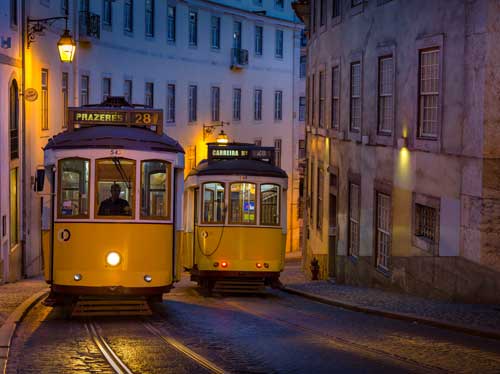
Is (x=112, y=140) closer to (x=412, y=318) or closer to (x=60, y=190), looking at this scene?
(x=60, y=190)

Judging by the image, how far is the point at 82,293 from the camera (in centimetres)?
1667

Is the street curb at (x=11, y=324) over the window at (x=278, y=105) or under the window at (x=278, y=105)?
under

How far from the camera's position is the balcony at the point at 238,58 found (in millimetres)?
51906

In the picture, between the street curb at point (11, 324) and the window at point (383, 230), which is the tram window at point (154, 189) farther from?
the window at point (383, 230)

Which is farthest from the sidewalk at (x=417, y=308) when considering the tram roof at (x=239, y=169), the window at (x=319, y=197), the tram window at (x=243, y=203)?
the window at (x=319, y=197)

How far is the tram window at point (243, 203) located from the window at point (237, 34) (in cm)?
2932

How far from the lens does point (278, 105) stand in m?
57.7

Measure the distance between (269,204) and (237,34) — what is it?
29.7 m

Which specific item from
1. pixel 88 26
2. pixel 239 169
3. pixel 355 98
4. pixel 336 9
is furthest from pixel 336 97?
pixel 88 26

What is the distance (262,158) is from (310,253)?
39.7ft

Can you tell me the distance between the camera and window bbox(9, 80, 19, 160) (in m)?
27.3

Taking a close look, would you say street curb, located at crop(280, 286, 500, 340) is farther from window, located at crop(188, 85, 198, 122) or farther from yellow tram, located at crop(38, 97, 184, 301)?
window, located at crop(188, 85, 198, 122)

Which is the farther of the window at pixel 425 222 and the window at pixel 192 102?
the window at pixel 192 102

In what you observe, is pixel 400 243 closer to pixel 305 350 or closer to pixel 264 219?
pixel 264 219
